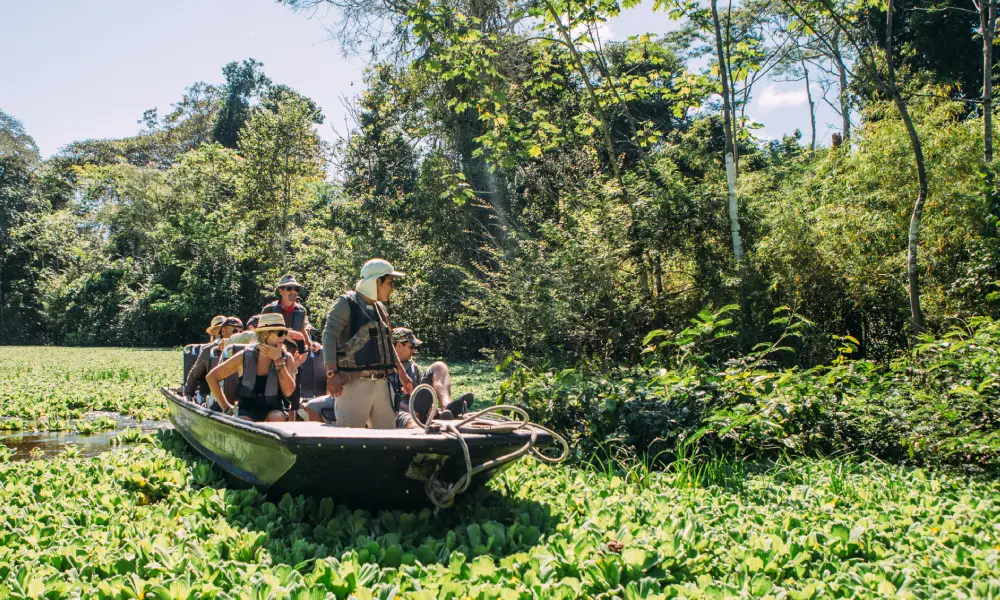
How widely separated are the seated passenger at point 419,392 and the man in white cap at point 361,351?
26 cm

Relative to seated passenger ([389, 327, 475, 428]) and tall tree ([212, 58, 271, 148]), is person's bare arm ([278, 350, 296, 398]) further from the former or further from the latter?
tall tree ([212, 58, 271, 148])

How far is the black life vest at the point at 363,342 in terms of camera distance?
521 centimetres

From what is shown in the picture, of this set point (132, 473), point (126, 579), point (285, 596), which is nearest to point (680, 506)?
point (285, 596)

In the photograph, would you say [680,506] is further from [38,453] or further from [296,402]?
[38,453]

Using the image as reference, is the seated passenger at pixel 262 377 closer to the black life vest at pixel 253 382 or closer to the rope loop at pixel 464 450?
the black life vest at pixel 253 382

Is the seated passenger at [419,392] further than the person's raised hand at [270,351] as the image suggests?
No

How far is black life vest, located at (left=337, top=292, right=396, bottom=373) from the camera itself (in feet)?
17.1

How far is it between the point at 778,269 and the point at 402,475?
7.75 metres

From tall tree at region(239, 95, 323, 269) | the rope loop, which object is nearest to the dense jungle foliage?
tall tree at region(239, 95, 323, 269)

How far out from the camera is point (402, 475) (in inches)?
166

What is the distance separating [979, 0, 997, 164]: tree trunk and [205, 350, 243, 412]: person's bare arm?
9037 millimetres

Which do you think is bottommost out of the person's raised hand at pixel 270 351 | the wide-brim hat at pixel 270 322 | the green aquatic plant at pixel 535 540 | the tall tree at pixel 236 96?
the green aquatic plant at pixel 535 540

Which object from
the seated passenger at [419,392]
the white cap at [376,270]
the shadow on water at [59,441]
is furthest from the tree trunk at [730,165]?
the shadow on water at [59,441]

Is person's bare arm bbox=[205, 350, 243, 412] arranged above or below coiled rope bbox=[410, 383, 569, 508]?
above
